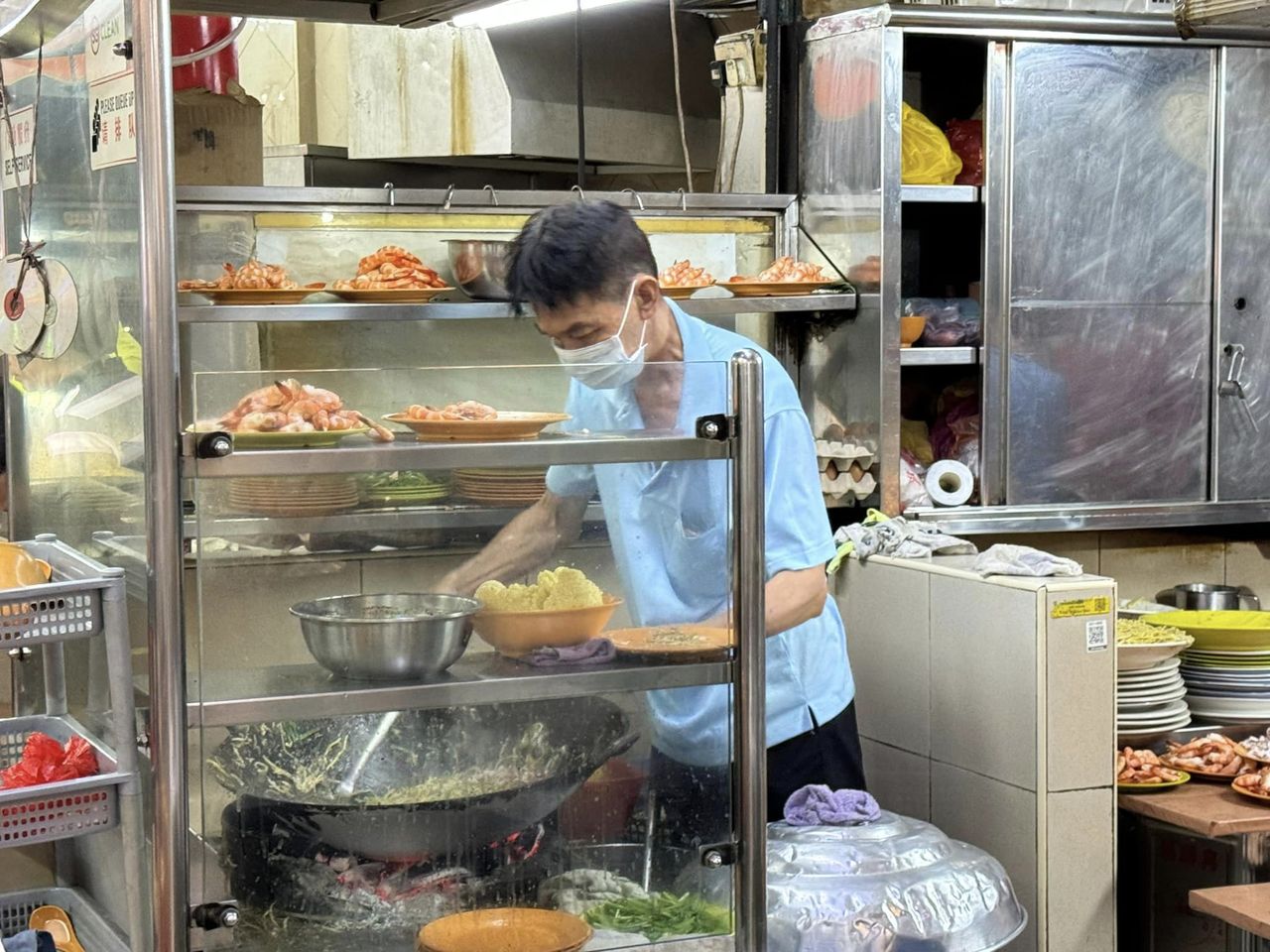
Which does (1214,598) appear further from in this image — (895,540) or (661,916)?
(661,916)

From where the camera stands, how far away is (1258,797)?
367cm

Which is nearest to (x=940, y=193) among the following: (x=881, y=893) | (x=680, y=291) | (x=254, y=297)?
(x=680, y=291)

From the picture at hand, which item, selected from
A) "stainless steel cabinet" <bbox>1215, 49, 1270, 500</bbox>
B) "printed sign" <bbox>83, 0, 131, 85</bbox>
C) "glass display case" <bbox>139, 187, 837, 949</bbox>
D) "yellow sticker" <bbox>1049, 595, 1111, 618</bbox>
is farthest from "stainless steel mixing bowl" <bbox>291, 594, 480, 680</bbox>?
"stainless steel cabinet" <bbox>1215, 49, 1270, 500</bbox>

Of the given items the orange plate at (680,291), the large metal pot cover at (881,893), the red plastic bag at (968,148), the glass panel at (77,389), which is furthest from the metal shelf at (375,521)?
the red plastic bag at (968,148)

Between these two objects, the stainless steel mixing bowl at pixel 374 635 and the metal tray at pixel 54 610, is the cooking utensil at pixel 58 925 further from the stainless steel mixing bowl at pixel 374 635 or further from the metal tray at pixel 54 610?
the stainless steel mixing bowl at pixel 374 635

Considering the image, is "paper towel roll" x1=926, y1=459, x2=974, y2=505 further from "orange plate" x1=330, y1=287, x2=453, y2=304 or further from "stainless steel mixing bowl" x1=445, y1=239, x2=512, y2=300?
"orange plate" x1=330, y1=287, x2=453, y2=304

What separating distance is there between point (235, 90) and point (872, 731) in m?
2.59

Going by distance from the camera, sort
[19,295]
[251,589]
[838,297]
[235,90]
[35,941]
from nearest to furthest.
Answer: [35,941] < [251,589] < [19,295] < [838,297] < [235,90]

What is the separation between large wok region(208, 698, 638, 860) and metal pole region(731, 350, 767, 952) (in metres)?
0.18

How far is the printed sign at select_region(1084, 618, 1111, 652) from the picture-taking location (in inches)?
136

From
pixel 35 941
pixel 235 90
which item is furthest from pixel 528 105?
pixel 35 941

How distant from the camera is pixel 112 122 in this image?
2102 millimetres

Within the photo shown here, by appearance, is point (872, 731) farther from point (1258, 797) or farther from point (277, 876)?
point (277, 876)

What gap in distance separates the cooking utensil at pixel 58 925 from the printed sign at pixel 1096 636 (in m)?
2.11
